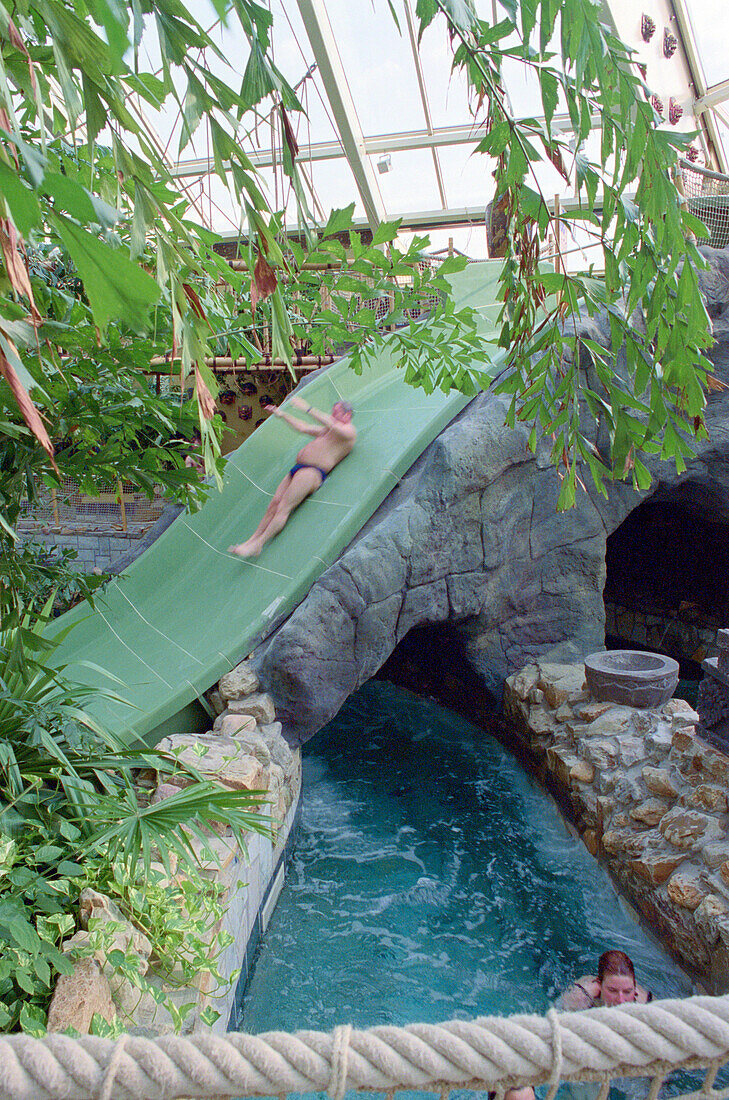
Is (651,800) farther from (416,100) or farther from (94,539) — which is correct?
(416,100)

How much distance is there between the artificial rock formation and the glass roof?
4560mm

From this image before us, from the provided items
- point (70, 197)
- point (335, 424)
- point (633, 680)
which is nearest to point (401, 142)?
point (335, 424)

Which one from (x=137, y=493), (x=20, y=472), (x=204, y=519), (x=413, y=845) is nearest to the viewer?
(x=20, y=472)

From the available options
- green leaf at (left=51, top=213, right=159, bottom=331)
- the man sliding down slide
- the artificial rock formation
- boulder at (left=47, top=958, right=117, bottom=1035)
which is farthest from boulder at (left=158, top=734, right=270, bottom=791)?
green leaf at (left=51, top=213, right=159, bottom=331)

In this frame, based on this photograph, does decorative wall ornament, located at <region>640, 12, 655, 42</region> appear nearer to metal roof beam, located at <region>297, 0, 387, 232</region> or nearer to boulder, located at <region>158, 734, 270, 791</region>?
metal roof beam, located at <region>297, 0, 387, 232</region>

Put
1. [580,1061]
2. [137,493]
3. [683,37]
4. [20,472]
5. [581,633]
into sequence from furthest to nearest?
1. [683,37]
2. [137,493]
3. [581,633]
4. [20,472]
5. [580,1061]

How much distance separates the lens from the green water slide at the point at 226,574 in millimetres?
3590

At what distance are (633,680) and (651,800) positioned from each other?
0.67 meters

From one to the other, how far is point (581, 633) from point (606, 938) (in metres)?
2.03

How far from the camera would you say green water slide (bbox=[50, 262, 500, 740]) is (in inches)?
141

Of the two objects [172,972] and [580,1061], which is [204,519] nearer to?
[172,972]

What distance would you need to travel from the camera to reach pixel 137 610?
14.4 ft

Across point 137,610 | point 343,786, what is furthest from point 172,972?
point 137,610

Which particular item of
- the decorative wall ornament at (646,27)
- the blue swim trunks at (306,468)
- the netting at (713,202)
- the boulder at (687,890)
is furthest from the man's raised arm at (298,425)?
the decorative wall ornament at (646,27)
